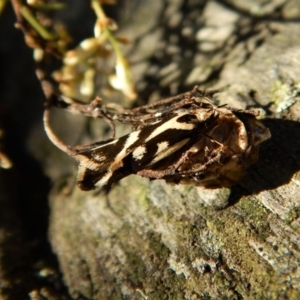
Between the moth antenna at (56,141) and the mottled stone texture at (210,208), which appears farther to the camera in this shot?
the moth antenna at (56,141)

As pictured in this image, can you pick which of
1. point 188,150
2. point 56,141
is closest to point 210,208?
point 188,150

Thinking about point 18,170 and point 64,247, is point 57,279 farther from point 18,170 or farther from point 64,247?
point 18,170

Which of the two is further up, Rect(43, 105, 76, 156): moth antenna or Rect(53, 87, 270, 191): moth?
Rect(53, 87, 270, 191): moth

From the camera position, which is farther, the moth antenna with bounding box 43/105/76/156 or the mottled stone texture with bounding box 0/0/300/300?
the moth antenna with bounding box 43/105/76/156

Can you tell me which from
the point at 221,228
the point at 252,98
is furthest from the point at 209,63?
the point at 221,228

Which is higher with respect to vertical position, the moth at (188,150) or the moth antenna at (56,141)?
the moth at (188,150)

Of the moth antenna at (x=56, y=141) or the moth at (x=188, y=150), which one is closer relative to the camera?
the moth at (x=188, y=150)
